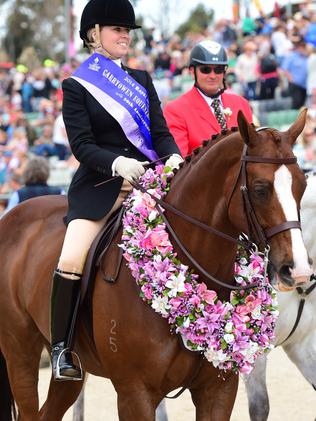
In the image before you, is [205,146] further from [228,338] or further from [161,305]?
[228,338]

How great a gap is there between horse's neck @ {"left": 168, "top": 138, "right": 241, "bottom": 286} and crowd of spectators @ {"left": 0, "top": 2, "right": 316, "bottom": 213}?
25.1ft

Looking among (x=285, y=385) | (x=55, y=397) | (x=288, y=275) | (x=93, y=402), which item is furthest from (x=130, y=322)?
(x=285, y=385)

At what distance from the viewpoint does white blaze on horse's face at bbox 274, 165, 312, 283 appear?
12.9 ft

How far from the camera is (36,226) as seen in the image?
593 cm

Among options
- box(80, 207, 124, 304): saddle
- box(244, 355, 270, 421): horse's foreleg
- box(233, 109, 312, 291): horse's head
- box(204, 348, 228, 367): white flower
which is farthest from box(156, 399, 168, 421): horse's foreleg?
box(233, 109, 312, 291): horse's head

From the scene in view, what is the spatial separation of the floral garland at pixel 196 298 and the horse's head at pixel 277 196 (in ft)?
1.60

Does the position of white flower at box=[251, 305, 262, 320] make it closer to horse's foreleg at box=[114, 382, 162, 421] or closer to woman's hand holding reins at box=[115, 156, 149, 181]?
horse's foreleg at box=[114, 382, 162, 421]

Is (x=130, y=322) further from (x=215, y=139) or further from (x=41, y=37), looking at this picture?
(x=41, y=37)

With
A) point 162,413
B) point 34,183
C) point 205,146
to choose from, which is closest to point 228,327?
point 205,146

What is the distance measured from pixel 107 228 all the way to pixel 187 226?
63 centimetres

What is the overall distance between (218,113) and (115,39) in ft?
3.78

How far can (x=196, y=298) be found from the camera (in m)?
4.54

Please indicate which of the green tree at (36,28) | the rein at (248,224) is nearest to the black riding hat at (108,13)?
the rein at (248,224)

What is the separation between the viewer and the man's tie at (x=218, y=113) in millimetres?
6023
